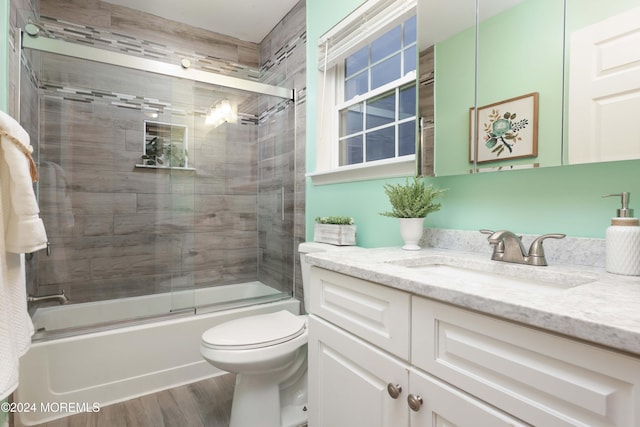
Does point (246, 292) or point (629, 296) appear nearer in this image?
point (629, 296)

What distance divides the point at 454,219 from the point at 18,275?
5.37 feet

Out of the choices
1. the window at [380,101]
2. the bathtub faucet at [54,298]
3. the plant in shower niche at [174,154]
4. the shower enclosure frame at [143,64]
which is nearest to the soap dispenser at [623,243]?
the window at [380,101]

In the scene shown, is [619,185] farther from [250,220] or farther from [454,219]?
[250,220]

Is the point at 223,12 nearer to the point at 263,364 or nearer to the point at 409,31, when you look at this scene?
the point at 409,31

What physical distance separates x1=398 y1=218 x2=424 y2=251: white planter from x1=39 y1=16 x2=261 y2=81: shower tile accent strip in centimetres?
183

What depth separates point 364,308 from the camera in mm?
944

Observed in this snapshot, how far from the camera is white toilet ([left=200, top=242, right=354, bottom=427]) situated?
4.68 feet

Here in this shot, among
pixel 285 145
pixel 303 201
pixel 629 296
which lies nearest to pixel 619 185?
pixel 629 296

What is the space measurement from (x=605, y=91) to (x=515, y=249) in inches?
19.4

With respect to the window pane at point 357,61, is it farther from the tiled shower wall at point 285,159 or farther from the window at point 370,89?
the tiled shower wall at point 285,159

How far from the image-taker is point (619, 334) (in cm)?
46

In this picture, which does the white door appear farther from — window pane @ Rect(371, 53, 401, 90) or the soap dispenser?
window pane @ Rect(371, 53, 401, 90)

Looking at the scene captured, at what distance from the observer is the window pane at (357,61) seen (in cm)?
204

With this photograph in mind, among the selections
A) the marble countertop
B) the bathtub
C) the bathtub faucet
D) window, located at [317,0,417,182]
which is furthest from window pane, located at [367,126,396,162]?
the bathtub faucet
